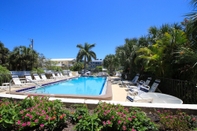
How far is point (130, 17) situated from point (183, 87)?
9.18m

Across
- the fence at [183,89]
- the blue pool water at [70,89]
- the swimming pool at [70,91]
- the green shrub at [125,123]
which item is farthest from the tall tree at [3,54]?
the green shrub at [125,123]

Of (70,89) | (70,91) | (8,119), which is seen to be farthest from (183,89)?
(70,89)

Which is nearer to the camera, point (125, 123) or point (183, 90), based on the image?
point (125, 123)

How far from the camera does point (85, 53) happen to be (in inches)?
1148

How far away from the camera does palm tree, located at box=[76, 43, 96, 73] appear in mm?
29078

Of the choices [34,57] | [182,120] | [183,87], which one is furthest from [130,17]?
[34,57]

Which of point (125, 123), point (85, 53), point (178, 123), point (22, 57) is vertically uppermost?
point (85, 53)

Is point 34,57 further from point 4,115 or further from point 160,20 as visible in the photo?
point 4,115

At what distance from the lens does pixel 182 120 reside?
236 cm

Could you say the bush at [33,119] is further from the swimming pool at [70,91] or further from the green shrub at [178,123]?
the swimming pool at [70,91]

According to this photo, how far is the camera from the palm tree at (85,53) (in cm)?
2908

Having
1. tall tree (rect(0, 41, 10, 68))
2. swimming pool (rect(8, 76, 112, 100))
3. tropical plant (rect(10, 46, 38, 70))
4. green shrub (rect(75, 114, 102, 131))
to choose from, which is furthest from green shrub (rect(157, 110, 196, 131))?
tall tree (rect(0, 41, 10, 68))

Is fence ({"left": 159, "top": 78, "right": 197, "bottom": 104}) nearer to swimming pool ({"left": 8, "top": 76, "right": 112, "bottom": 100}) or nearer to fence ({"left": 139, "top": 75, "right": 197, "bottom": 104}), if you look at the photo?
fence ({"left": 139, "top": 75, "right": 197, "bottom": 104})

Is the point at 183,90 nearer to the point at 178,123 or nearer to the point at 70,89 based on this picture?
the point at 178,123
